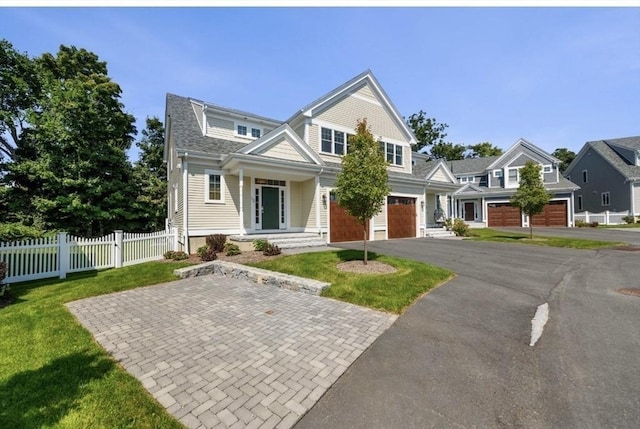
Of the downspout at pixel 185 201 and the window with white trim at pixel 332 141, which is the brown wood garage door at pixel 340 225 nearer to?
the window with white trim at pixel 332 141

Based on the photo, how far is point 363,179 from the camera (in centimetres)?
833

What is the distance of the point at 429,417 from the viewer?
Result: 8.69 ft

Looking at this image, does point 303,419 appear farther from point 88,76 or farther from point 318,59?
point 88,76

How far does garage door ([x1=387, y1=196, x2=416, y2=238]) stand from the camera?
55.9 ft

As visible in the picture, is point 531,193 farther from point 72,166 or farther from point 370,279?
point 72,166

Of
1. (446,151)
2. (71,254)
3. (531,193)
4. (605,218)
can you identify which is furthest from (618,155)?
(71,254)

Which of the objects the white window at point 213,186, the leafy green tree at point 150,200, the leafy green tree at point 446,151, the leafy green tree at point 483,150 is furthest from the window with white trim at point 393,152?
the leafy green tree at point 483,150

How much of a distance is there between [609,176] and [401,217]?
1083 inches

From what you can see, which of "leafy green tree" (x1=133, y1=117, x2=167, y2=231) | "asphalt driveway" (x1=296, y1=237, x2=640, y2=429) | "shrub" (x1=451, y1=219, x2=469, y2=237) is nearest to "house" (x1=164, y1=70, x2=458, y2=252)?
"shrub" (x1=451, y1=219, x2=469, y2=237)

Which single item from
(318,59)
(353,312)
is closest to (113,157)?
(318,59)

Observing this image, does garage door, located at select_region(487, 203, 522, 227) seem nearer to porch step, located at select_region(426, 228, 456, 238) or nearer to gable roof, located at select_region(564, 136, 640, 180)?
gable roof, located at select_region(564, 136, 640, 180)

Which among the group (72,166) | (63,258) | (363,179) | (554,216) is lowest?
(63,258)

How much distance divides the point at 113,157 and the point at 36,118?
3794 mm

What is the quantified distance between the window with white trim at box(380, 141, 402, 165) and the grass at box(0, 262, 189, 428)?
17040mm
